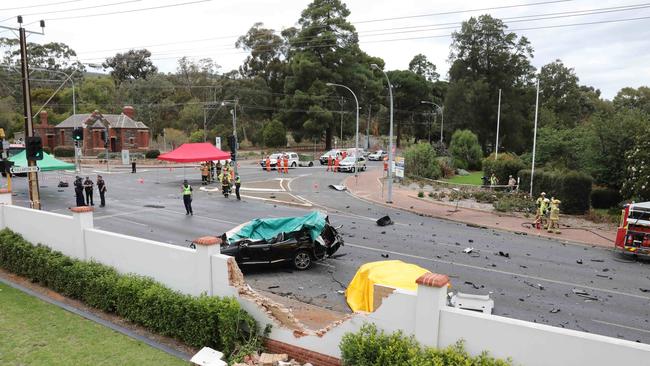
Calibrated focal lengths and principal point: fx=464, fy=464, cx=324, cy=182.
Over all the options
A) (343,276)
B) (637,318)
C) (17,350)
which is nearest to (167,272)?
(17,350)

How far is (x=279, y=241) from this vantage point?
1351 cm

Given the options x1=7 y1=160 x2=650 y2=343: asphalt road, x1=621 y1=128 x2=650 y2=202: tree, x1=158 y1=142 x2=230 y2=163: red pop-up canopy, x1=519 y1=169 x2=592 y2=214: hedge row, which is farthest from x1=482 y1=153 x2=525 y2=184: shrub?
x1=158 y1=142 x2=230 y2=163: red pop-up canopy

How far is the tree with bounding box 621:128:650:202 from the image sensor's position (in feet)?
80.7

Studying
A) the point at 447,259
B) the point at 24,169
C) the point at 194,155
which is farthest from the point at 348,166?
the point at 24,169

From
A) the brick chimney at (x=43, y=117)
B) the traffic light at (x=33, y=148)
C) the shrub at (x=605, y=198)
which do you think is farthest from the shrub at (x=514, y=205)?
the brick chimney at (x=43, y=117)

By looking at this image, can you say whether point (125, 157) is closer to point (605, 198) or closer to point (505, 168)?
point (505, 168)

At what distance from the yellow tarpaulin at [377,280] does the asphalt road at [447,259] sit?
1183 millimetres

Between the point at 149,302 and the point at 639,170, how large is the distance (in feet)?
86.3

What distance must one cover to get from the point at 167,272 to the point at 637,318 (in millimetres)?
10819

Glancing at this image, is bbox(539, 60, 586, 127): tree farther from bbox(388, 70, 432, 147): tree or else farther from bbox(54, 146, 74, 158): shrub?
bbox(54, 146, 74, 158): shrub

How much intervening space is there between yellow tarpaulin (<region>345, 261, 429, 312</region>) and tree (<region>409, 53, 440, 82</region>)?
3787 inches

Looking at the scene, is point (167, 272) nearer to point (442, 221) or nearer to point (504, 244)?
point (504, 244)

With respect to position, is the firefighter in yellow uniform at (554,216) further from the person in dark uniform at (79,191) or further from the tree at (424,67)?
the tree at (424,67)

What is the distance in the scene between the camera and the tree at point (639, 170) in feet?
80.7
